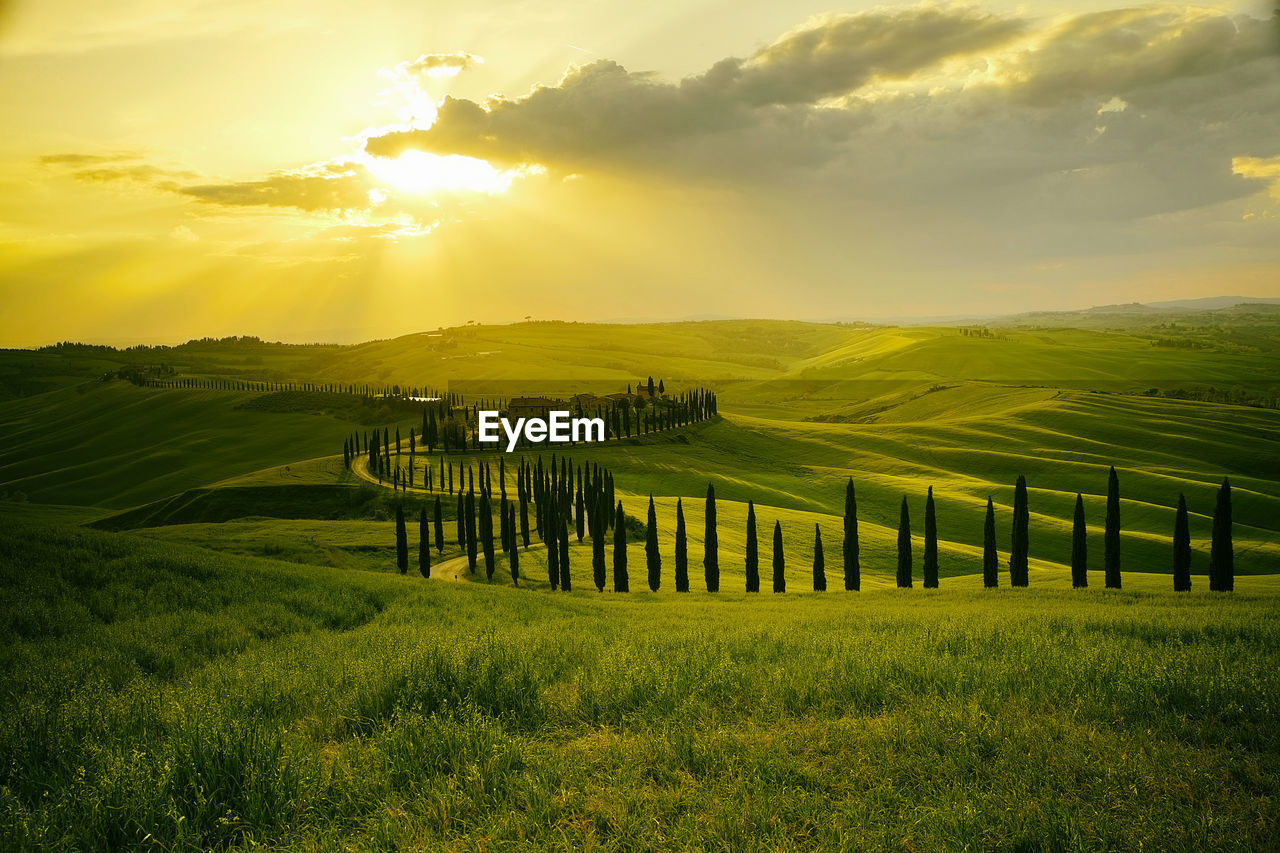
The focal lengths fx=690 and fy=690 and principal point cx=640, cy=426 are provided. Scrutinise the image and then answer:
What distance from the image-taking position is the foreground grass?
20.2ft

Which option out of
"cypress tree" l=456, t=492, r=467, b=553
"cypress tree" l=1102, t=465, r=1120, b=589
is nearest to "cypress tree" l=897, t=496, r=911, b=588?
"cypress tree" l=1102, t=465, r=1120, b=589

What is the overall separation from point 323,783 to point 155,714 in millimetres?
3864

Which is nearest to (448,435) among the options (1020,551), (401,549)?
(401,549)

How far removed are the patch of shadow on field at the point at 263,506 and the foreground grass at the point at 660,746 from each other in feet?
300

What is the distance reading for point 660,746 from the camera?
7.80 meters

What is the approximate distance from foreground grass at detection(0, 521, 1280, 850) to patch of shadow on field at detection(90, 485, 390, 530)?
300 feet

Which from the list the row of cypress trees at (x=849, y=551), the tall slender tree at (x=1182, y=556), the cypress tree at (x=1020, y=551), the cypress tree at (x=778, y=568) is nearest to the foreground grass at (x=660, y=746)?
the tall slender tree at (x=1182, y=556)

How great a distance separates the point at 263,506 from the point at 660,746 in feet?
363

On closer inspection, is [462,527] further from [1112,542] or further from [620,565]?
[1112,542]

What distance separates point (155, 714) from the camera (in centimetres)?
923

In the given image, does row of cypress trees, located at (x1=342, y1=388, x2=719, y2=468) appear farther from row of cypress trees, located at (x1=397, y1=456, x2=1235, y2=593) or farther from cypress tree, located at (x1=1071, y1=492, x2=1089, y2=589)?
cypress tree, located at (x1=1071, y1=492, x2=1089, y2=589)

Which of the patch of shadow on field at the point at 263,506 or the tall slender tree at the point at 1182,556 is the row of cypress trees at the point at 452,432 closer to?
the patch of shadow on field at the point at 263,506

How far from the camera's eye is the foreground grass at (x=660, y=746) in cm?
617

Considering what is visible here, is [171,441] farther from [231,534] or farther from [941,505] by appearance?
[941,505]
